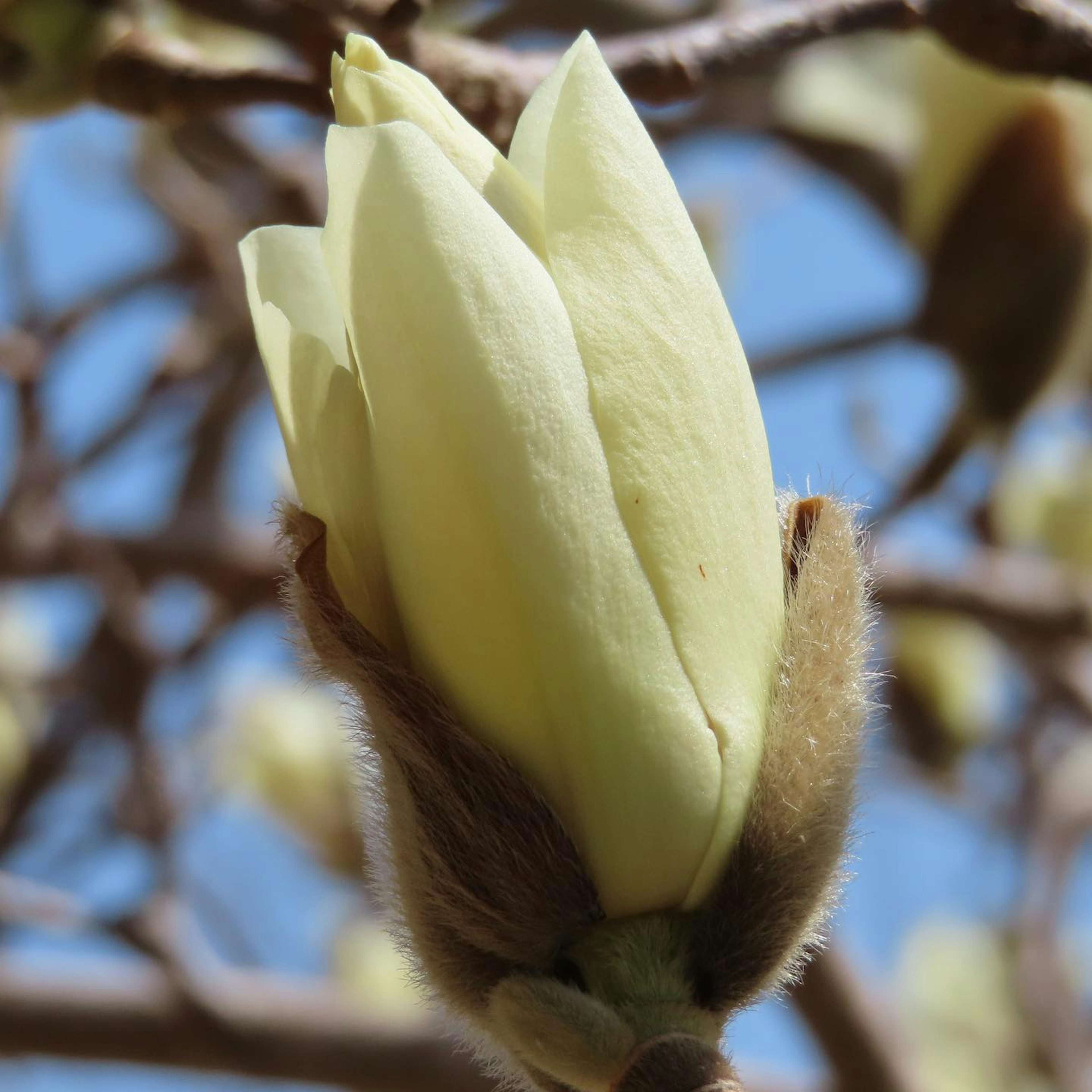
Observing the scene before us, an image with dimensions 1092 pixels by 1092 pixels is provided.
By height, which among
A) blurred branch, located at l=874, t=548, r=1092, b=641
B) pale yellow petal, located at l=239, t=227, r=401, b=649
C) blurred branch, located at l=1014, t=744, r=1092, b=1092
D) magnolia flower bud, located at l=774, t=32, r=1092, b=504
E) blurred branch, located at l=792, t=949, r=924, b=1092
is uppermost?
pale yellow petal, located at l=239, t=227, r=401, b=649

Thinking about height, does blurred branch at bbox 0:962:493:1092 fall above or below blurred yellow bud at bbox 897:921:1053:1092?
above

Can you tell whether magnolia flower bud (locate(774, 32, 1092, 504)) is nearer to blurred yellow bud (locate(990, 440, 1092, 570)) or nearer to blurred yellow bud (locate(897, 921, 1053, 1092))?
blurred yellow bud (locate(990, 440, 1092, 570))

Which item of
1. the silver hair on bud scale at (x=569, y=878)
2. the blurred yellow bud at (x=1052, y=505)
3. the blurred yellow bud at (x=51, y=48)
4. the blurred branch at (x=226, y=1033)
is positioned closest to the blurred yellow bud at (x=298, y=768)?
the blurred branch at (x=226, y=1033)

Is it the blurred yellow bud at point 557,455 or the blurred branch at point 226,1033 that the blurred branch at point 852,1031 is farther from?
the blurred yellow bud at point 557,455

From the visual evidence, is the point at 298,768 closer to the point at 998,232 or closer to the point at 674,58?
the point at 998,232

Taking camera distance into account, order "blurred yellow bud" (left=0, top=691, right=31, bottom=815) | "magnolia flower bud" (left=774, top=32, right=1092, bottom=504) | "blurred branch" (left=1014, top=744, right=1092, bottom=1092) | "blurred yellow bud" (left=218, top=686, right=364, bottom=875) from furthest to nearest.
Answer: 1. "blurred yellow bud" (left=218, top=686, right=364, bottom=875)
2. "blurred yellow bud" (left=0, top=691, right=31, bottom=815)
3. "blurred branch" (left=1014, top=744, right=1092, bottom=1092)
4. "magnolia flower bud" (left=774, top=32, right=1092, bottom=504)

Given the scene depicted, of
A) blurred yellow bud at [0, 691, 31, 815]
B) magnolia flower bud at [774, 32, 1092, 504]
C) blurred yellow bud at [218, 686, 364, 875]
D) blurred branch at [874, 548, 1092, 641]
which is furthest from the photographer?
blurred yellow bud at [218, 686, 364, 875]

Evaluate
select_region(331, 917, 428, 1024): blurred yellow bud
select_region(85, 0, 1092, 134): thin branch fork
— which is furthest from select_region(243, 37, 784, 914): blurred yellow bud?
select_region(331, 917, 428, 1024): blurred yellow bud
